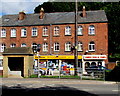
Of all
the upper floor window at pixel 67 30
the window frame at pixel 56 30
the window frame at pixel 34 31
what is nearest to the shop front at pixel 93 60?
the upper floor window at pixel 67 30

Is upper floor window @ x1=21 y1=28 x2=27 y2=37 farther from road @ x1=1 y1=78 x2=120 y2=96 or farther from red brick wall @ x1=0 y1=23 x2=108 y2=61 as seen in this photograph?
road @ x1=1 y1=78 x2=120 y2=96

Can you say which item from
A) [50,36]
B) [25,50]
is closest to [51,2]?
[50,36]

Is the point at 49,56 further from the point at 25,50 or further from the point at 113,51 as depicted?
the point at 113,51

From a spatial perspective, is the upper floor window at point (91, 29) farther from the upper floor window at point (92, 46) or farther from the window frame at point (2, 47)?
the window frame at point (2, 47)

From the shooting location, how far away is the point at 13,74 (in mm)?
25359

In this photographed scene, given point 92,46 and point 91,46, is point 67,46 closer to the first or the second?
point 91,46

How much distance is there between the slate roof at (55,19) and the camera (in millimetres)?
35125

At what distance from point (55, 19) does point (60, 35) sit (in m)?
3.24

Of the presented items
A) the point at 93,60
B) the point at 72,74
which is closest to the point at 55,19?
the point at 93,60

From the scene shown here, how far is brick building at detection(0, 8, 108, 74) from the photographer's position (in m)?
34.3

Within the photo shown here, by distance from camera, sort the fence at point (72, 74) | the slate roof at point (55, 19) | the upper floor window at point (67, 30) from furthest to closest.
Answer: the upper floor window at point (67, 30) → the slate roof at point (55, 19) → the fence at point (72, 74)

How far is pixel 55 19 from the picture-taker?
36938mm

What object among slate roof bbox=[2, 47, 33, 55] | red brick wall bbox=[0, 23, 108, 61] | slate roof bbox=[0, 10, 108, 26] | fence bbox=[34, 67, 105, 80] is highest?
slate roof bbox=[0, 10, 108, 26]

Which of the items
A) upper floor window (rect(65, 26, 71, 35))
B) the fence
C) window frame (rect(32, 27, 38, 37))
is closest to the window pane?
upper floor window (rect(65, 26, 71, 35))
